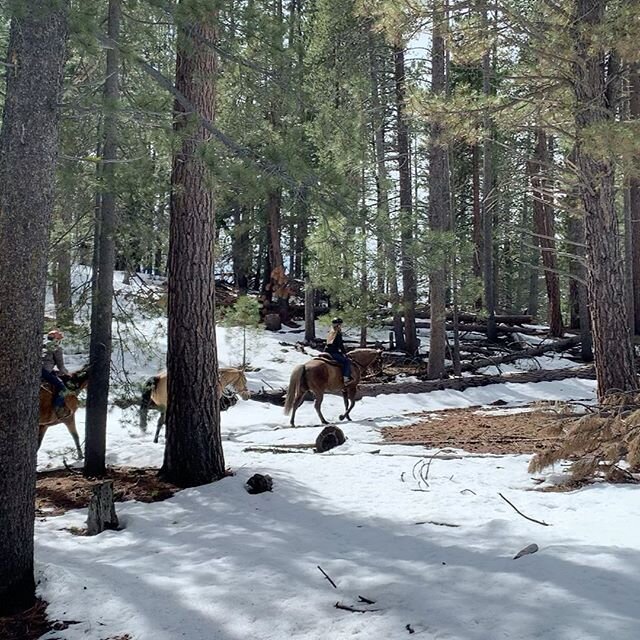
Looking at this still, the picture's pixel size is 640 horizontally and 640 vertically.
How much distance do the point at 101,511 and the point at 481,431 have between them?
646cm

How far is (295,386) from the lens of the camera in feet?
44.4

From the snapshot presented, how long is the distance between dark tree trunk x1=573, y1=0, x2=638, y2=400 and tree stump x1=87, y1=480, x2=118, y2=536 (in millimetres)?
6652

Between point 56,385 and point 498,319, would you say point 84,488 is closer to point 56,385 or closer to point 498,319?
point 56,385

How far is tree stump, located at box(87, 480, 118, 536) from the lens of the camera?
6.59 m

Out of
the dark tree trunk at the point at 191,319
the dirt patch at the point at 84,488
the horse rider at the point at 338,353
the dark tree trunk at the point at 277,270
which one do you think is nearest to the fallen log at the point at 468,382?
the horse rider at the point at 338,353

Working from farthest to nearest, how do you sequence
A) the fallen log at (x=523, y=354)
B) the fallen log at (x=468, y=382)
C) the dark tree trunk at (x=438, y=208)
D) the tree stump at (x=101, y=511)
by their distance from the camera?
the fallen log at (x=523, y=354) < the dark tree trunk at (x=438, y=208) < the fallen log at (x=468, y=382) < the tree stump at (x=101, y=511)

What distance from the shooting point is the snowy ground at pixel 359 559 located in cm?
384

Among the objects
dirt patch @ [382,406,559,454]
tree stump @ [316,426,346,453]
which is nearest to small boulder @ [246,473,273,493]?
tree stump @ [316,426,346,453]

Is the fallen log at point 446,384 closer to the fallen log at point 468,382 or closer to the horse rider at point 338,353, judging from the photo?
the fallen log at point 468,382

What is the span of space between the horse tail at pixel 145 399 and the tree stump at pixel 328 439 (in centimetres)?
297

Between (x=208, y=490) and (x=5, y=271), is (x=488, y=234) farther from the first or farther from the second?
(x=5, y=271)

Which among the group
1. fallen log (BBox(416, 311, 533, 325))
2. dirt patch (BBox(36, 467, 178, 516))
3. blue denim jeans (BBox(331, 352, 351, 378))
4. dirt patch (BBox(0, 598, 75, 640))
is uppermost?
fallen log (BBox(416, 311, 533, 325))

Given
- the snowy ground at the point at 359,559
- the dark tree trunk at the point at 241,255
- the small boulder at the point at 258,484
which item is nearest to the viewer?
the snowy ground at the point at 359,559

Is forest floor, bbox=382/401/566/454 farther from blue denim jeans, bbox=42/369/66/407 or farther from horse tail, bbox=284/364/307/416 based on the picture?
blue denim jeans, bbox=42/369/66/407
